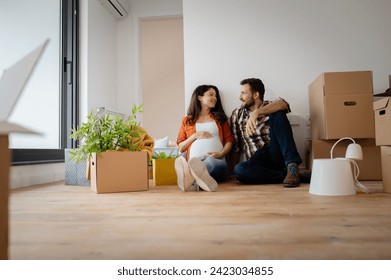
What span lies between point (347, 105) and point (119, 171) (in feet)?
4.83

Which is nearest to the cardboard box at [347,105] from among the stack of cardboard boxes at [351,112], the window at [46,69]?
the stack of cardboard boxes at [351,112]

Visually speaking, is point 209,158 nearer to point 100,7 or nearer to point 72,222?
point 72,222

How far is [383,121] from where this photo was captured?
132 cm

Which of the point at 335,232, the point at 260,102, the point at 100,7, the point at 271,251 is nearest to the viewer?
the point at 271,251

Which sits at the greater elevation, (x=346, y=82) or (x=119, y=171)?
(x=346, y=82)

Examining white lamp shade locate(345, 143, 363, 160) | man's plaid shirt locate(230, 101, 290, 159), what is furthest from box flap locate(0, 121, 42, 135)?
man's plaid shirt locate(230, 101, 290, 159)

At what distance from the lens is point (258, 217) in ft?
3.07

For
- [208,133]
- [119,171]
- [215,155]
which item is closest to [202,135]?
[208,133]

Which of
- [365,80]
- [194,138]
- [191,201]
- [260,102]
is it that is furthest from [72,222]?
[365,80]

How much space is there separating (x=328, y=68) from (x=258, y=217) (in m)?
1.72

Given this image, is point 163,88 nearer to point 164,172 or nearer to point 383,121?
point 164,172

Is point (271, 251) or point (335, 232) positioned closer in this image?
point (271, 251)

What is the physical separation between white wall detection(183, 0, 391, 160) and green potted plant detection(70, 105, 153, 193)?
872 millimetres
